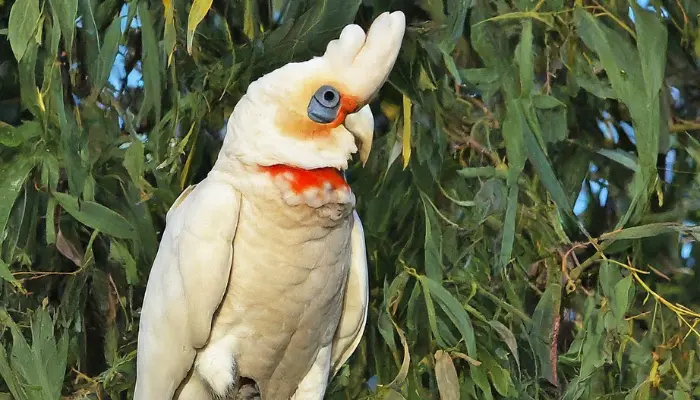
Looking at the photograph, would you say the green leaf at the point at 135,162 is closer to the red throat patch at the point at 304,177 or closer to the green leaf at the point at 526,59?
the red throat patch at the point at 304,177

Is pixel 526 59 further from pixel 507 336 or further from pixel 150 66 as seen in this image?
pixel 150 66

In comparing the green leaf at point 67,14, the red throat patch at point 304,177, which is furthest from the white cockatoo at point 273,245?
the green leaf at point 67,14

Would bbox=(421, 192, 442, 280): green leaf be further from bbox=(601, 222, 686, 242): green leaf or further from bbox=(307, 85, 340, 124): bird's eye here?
bbox=(307, 85, 340, 124): bird's eye

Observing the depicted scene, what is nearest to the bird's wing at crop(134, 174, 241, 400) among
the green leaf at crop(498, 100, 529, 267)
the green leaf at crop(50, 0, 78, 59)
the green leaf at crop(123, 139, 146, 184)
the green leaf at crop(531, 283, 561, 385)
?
the green leaf at crop(123, 139, 146, 184)

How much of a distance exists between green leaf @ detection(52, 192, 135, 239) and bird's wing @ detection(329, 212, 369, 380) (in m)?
0.30

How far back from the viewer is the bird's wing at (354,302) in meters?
1.09

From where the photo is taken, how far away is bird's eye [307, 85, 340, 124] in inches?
35.5

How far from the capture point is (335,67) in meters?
0.90

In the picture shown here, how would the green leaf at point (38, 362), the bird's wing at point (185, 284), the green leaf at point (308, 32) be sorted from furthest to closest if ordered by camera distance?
the green leaf at point (38, 362) < the green leaf at point (308, 32) < the bird's wing at point (185, 284)

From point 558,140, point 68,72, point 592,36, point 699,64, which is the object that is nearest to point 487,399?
point 558,140

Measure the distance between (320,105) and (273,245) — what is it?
0.53ft

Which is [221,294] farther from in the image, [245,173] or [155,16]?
[155,16]

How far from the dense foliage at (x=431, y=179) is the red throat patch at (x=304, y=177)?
17 centimetres

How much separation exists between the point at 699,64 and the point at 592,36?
0.31 m
